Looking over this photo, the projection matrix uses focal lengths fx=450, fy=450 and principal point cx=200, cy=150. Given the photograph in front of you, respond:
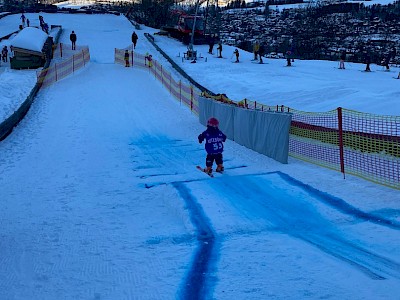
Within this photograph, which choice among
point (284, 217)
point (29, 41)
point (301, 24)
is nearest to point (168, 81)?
point (29, 41)

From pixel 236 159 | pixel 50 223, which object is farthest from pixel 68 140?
pixel 50 223

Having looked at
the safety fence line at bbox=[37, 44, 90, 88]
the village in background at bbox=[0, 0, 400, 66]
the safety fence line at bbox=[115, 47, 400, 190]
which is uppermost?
the village in background at bbox=[0, 0, 400, 66]

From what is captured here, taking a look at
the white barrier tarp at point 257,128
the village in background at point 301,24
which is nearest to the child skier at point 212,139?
the white barrier tarp at point 257,128

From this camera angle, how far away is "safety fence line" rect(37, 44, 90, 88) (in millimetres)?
29438

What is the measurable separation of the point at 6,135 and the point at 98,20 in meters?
50.7

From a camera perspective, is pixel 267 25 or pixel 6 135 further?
pixel 267 25

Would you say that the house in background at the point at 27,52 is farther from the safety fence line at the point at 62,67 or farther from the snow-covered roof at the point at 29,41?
the safety fence line at the point at 62,67

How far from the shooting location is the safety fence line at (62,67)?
2944cm

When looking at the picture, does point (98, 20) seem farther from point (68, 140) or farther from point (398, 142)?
point (398, 142)

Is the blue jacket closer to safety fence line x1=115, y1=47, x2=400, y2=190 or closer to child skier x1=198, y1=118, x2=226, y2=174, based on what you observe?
child skier x1=198, y1=118, x2=226, y2=174

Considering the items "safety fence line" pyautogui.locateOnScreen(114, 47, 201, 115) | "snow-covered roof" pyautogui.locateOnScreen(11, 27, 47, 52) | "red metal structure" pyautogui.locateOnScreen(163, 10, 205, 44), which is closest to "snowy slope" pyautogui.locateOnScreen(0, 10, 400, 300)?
"safety fence line" pyautogui.locateOnScreen(114, 47, 201, 115)

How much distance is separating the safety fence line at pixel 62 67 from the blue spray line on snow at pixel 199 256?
2228 cm

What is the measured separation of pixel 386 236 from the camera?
6871 millimetres

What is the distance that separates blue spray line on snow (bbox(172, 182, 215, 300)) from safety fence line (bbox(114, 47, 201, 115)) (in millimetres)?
12279
